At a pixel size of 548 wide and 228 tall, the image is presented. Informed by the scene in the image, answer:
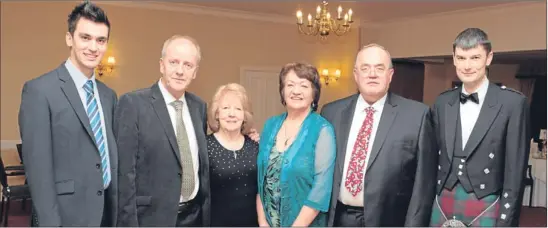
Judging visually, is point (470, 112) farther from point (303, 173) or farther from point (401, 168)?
point (303, 173)

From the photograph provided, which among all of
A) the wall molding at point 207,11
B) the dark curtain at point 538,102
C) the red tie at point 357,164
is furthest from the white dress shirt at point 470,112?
the dark curtain at point 538,102

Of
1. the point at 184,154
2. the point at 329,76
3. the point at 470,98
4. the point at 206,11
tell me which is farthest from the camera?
the point at 329,76

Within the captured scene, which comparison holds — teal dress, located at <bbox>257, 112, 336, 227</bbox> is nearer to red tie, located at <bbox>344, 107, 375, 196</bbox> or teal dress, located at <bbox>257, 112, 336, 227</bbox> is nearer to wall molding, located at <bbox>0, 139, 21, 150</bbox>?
red tie, located at <bbox>344, 107, 375, 196</bbox>

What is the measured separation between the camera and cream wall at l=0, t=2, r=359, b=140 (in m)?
7.00

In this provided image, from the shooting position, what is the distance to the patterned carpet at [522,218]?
5921 millimetres

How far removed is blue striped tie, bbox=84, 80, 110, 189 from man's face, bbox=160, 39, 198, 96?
34cm

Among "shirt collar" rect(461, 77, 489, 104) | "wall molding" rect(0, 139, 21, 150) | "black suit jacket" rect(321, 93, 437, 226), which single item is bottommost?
"wall molding" rect(0, 139, 21, 150)

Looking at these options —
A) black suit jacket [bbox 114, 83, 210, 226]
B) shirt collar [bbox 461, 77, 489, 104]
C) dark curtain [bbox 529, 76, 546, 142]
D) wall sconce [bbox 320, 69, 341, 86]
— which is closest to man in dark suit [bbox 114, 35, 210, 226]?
black suit jacket [bbox 114, 83, 210, 226]

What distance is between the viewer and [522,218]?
21.9ft

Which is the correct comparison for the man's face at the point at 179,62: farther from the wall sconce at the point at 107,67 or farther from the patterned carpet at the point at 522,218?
the wall sconce at the point at 107,67

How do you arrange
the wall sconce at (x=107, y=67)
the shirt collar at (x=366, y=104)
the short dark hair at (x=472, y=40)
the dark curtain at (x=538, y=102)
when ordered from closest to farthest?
1. the short dark hair at (x=472, y=40)
2. the shirt collar at (x=366, y=104)
3. the wall sconce at (x=107, y=67)
4. the dark curtain at (x=538, y=102)

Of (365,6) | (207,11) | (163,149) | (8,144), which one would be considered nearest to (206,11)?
(207,11)

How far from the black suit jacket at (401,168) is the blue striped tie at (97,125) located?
101 cm

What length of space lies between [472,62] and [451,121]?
Result: 0.28 m
